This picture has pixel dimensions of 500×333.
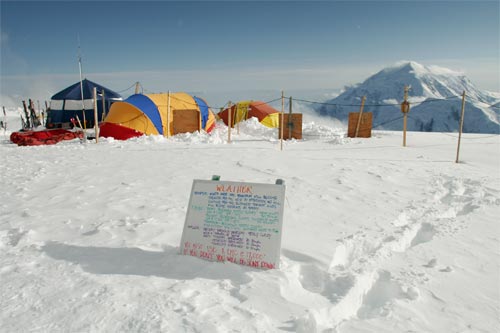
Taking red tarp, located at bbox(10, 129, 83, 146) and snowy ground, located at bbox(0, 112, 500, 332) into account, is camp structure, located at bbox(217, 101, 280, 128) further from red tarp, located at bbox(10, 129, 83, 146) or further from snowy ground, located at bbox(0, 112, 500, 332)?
snowy ground, located at bbox(0, 112, 500, 332)

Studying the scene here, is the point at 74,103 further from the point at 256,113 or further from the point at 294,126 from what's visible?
the point at 294,126

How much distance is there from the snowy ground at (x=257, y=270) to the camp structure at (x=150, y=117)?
742 centimetres

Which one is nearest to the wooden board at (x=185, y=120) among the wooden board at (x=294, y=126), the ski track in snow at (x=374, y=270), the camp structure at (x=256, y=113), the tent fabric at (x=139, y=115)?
the tent fabric at (x=139, y=115)

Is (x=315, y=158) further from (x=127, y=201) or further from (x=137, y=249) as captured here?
(x=137, y=249)

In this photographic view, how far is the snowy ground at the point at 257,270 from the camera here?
109 inches

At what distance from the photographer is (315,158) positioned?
10.8 meters

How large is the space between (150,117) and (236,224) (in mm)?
13718

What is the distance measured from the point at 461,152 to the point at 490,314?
453 inches

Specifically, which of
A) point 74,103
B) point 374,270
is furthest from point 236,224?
point 74,103

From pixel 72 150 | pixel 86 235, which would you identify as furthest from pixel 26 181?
pixel 72 150

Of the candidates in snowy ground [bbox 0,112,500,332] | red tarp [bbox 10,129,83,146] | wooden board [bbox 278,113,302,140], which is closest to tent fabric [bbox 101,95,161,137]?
red tarp [bbox 10,129,83,146]

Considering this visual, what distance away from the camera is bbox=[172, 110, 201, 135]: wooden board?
17156mm

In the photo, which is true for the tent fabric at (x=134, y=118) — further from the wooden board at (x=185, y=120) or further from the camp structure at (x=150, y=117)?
the wooden board at (x=185, y=120)

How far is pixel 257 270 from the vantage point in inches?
138
